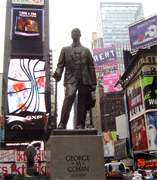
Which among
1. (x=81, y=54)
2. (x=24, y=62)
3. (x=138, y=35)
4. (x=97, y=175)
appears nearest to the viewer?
(x=97, y=175)

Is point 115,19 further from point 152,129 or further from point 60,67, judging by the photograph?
point 60,67

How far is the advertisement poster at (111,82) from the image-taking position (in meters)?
81.3

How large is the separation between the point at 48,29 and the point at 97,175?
60.7 meters

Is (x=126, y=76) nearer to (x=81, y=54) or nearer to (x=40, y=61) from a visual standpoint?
(x=40, y=61)

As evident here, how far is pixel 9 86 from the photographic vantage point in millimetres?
50312

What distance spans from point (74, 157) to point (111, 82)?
77.0 m

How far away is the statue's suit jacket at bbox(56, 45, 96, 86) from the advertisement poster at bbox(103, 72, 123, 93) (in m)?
73.3

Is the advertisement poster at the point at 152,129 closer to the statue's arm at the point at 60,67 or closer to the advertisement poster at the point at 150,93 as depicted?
the advertisement poster at the point at 150,93

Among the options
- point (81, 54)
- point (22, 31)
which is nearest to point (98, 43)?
point (22, 31)

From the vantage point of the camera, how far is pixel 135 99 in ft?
182

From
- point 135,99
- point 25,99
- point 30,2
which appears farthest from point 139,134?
point 30,2

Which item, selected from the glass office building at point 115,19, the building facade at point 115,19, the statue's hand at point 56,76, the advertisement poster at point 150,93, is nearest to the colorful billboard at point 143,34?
the advertisement poster at point 150,93

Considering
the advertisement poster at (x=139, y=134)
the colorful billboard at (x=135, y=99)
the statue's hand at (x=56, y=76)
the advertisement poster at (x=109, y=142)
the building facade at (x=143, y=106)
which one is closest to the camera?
the statue's hand at (x=56, y=76)

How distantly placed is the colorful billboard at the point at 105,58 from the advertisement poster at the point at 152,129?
35.2 metres
